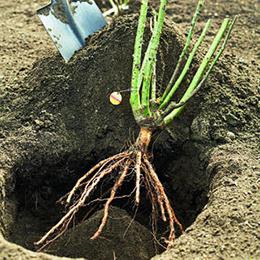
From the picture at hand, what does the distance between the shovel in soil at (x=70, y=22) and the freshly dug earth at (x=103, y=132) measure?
0.17 ft

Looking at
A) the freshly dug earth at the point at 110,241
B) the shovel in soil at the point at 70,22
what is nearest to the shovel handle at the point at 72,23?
the shovel in soil at the point at 70,22

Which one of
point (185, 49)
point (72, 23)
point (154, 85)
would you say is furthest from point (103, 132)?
point (72, 23)

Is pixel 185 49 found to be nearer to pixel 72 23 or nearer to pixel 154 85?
pixel 154 85

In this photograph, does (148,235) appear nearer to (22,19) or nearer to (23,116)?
(23,116)

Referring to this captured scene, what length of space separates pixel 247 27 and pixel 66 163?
135cm

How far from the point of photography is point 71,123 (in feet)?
7.70

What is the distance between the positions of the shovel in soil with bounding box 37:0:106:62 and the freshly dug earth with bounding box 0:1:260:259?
0.05m

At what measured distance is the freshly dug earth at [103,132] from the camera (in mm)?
2174

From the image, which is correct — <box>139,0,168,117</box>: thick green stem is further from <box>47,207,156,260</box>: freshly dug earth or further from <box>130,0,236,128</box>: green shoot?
<box>47,207,156,260</box>: freshly dug earth

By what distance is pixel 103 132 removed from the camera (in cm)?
232

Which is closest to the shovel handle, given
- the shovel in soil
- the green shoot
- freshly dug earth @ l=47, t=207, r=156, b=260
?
the shovel in soil

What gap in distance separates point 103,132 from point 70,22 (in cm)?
53

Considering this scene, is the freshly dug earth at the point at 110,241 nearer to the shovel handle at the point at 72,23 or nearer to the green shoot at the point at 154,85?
the green shoot at the point at 154,85

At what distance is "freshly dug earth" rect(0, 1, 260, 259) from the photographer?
2.17 m
